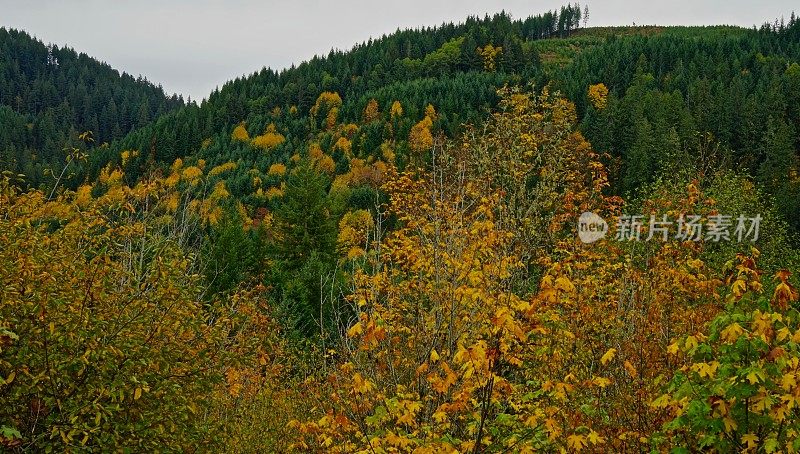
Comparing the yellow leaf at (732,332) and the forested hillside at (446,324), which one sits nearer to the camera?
the yellow leaf at (732,332)

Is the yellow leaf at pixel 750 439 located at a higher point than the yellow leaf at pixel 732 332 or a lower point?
lower

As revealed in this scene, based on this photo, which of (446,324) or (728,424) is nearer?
(728,424)

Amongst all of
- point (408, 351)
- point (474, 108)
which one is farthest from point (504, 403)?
point (474, 108)

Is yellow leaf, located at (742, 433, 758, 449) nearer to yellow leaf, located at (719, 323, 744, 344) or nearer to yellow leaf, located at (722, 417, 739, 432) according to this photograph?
yellow leaf, located at (722, 417, 739, 432)

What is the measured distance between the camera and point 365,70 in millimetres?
161500

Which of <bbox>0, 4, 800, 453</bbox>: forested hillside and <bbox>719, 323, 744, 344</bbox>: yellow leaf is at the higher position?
<bbox>719, 323, 744, 344</bbox>: yellow leaf

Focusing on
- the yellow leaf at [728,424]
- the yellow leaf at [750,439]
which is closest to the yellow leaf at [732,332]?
the yellow leaf at [728,424]

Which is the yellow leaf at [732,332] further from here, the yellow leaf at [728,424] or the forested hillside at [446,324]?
the yellow leaf at [728,424]

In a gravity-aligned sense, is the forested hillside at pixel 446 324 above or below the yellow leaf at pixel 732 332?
below

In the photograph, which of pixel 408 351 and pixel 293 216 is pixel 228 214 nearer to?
pixel 293 216

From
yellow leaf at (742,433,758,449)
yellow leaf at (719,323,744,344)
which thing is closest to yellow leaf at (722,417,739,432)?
yellow leaf at (742,433,758,449)

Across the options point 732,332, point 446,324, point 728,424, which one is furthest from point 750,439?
point 446,324

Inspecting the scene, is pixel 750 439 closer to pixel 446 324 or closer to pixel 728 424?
pixel 728 424

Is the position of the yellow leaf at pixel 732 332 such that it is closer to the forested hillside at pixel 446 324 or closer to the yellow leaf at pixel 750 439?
the forested hillside at pixel 446 324
